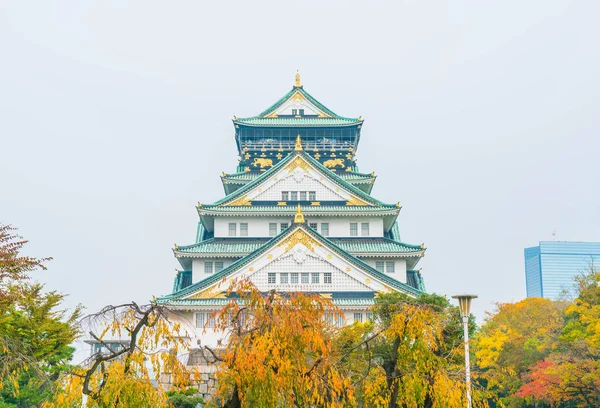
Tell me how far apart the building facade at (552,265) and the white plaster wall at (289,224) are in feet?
498

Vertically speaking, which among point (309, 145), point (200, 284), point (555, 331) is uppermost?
point (309, 145)

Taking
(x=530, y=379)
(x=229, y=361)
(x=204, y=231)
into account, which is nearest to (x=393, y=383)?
(x=229, y=361)

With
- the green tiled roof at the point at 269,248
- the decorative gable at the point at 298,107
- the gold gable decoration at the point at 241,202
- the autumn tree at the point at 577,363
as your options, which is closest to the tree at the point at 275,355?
the autumn tree at the point at 577,363

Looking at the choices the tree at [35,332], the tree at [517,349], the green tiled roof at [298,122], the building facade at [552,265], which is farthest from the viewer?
the building facade at [552,265]

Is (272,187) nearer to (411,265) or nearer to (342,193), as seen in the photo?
(342,193)

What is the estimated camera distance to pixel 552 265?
192 meters

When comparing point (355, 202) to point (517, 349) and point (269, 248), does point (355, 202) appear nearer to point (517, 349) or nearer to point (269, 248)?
point (269, 248)

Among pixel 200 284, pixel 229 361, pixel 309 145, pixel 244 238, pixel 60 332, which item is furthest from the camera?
pixel 309 145

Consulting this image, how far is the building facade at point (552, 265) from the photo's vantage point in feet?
616

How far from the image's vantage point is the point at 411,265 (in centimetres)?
4653

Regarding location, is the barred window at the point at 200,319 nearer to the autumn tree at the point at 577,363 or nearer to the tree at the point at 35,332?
the tree at the point at 35,332

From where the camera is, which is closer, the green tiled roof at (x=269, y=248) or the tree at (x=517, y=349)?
the green tiled roof at (x=269, y=248)

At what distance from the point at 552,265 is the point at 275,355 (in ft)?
632

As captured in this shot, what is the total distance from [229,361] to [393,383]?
3.99m
